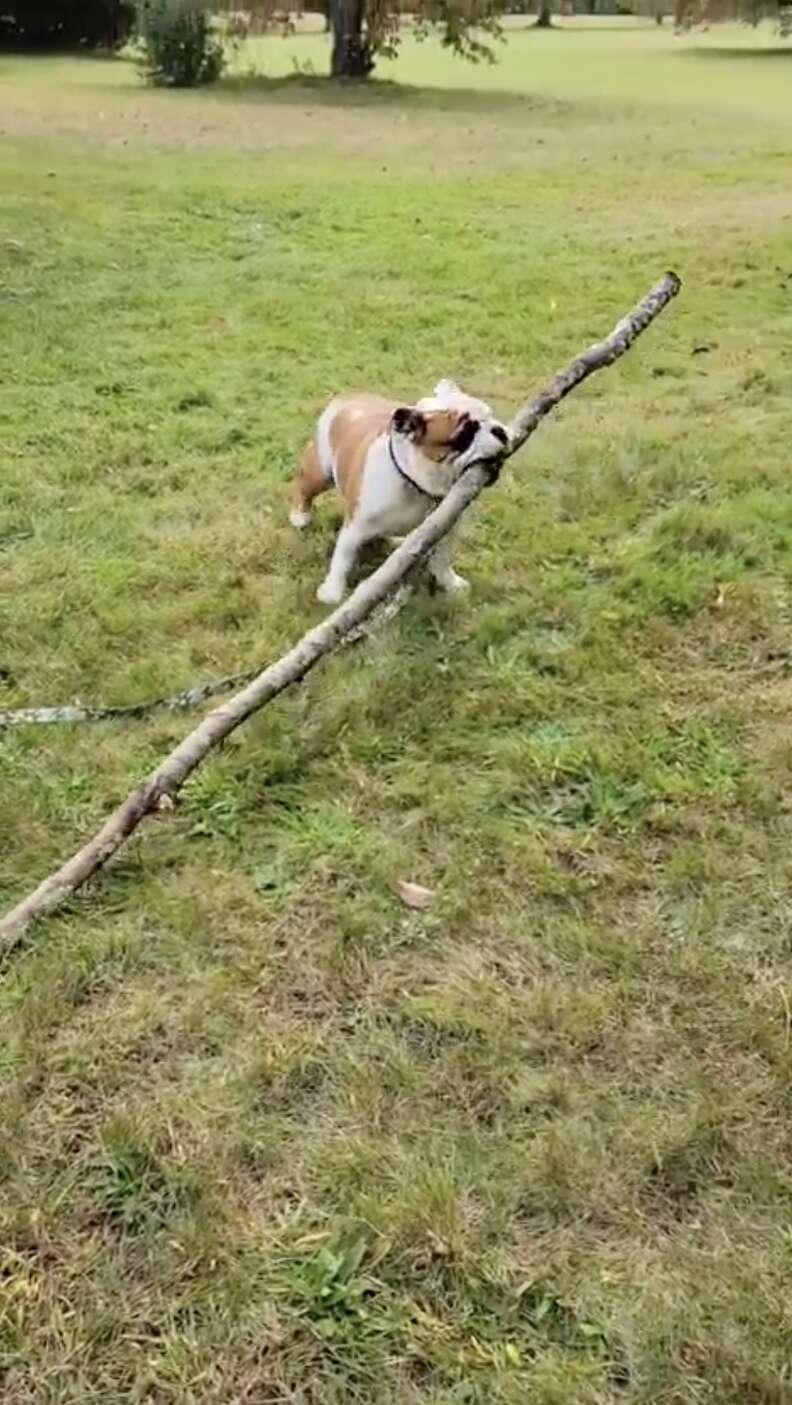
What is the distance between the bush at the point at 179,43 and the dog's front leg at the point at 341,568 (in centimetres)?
1794

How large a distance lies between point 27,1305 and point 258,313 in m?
5.86

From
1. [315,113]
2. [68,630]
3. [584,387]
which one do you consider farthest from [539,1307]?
[315,113]

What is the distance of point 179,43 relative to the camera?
19406mm

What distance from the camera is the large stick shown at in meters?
2.53

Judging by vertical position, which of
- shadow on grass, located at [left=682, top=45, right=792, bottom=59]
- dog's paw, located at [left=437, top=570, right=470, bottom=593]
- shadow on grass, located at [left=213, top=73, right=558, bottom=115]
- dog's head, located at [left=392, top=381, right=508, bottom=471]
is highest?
dog's head, located at [left=392, top=381, right=508, bottom=471]

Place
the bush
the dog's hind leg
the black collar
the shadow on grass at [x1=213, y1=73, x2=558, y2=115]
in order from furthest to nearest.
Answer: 1. the bush
2. the shadow on grass at [x1=213, y1=73, x2=558, y2=115]
3. the dog's hind leg
4. the black collar

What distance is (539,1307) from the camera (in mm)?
1774

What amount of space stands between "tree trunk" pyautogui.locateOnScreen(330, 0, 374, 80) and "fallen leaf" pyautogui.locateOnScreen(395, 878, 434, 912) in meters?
20.6

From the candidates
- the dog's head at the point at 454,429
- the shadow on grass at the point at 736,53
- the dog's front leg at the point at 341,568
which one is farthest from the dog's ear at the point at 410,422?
the shadow on grass at the point at 736,53

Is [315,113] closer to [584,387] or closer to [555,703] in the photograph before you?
[584,387]

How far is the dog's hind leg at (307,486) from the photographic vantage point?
13.2 feet

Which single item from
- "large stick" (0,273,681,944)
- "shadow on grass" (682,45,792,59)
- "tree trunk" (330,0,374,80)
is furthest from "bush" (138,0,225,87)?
"large stick" (0,273,681,944)

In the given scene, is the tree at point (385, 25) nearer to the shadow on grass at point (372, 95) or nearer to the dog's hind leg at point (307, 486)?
the shadow on grass at point (372, 95)

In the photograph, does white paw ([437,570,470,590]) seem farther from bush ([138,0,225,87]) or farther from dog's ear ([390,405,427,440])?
bush ([138,0,225,87])
